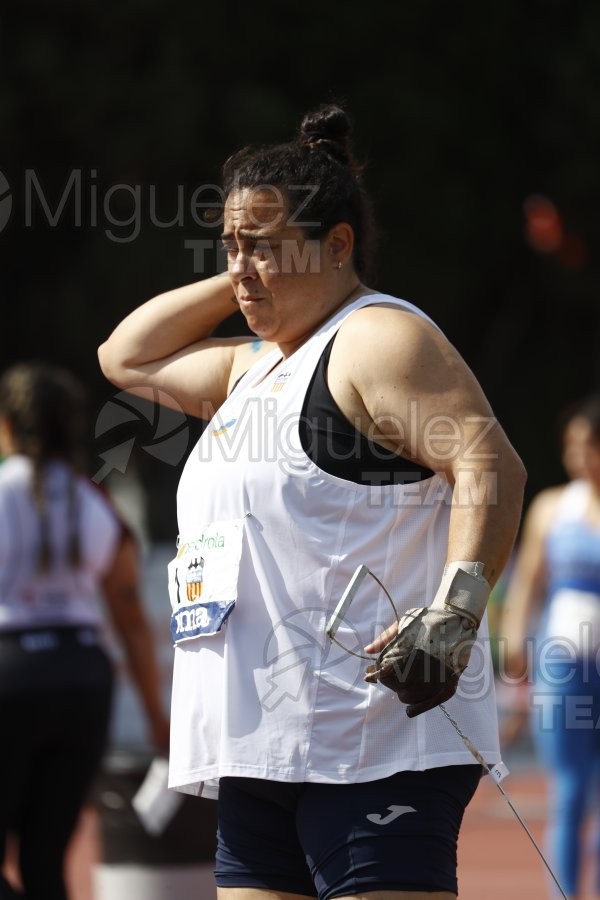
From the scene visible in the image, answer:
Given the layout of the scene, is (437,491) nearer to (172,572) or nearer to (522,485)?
(522,485)

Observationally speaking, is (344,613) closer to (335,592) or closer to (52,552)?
(335,592)

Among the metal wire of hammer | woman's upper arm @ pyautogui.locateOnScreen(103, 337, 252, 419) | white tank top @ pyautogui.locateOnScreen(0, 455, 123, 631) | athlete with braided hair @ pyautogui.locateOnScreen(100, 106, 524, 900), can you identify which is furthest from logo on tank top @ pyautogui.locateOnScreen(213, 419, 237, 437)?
white tank top @ pyautogui.locateOnScreen(0, 455, 123, 631)

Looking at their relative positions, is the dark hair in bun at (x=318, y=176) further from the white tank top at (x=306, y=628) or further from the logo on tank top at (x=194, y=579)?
the logo on tank top at (x=194, y=579)

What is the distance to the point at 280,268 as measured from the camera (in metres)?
2.82

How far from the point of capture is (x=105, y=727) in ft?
14.5

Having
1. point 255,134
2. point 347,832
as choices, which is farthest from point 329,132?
point 255,134

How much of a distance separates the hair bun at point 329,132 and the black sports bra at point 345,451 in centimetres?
58

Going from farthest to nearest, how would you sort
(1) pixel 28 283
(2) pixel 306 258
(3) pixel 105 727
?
(1) pixel 28 283
(3) pixel 105 727
(2) pixel 306 258

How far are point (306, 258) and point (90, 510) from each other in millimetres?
1896

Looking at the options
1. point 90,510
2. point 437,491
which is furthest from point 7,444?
point 437,491

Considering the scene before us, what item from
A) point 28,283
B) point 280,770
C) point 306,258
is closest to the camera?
point 280,770

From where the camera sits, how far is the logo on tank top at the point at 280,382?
2768 mm

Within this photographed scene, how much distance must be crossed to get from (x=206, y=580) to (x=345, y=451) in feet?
1.18

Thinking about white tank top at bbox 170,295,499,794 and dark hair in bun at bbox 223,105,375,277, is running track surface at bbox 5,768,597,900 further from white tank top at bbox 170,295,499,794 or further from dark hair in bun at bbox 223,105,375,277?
dark hair in bun at bbox 223,105,375,277
